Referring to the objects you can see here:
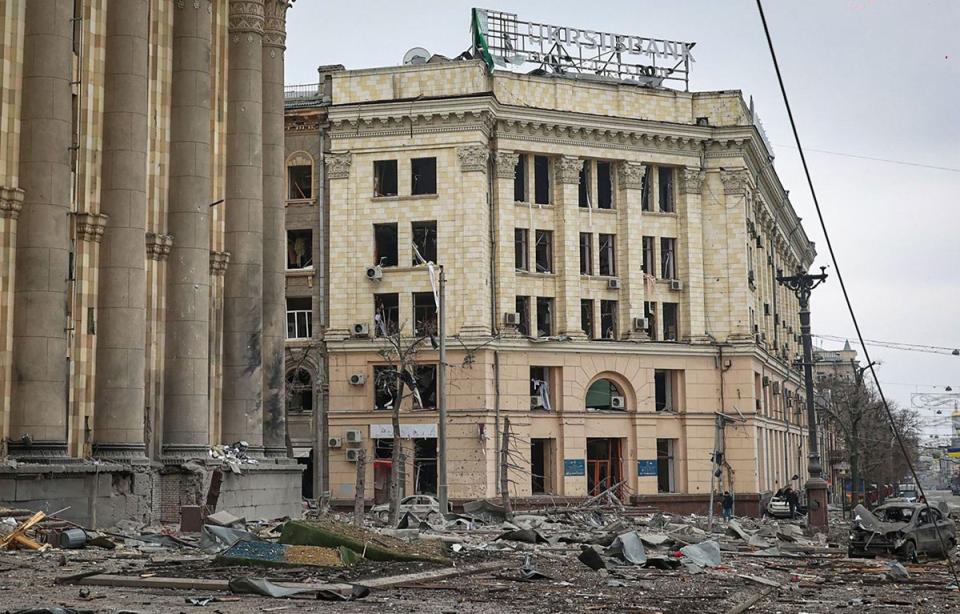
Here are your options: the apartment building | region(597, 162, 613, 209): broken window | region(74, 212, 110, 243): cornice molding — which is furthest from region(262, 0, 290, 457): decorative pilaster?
region(597, 162, 613, 209): broken window

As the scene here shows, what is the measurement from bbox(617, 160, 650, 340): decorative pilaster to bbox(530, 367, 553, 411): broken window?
4.26 m

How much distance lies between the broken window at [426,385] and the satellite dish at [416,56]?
14275 millimetres

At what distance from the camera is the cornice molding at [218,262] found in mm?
40438

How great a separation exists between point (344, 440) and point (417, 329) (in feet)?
18.8

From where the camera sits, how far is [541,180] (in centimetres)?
6138

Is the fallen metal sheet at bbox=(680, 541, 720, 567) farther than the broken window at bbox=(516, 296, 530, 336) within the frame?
No

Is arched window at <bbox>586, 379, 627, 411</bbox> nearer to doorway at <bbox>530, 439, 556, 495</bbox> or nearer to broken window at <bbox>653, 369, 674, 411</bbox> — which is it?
broken window at <bbox>653, 369, 674, 411</bbox>

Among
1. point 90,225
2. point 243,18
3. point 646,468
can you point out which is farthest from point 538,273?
point 90,225

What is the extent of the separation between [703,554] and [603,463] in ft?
106

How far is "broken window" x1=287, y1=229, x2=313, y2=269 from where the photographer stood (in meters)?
60.3

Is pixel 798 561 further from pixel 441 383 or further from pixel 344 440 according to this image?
pixel 344 440

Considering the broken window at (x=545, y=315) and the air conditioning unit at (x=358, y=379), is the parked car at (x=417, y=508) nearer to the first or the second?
the air conditioning unit at (x=358, y=379)

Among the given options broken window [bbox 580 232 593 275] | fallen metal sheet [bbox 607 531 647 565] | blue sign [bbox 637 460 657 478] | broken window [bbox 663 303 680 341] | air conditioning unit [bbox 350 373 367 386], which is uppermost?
broken window [bbox 580 232 593 275]

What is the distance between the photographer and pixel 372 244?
59031mm
